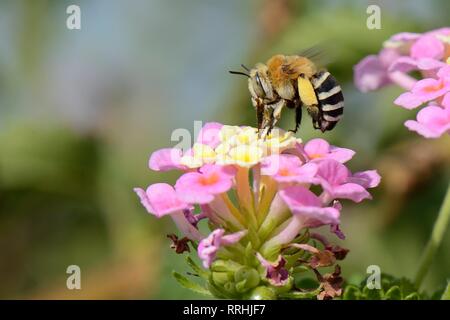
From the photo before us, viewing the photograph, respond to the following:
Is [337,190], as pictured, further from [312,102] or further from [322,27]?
[322,27]

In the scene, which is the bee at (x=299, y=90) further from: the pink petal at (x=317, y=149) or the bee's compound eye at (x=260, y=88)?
the pink petal at (x=317, y=149)

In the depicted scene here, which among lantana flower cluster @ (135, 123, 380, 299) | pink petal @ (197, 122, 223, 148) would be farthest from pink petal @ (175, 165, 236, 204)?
pink petal @ (197, 122, 223, 148)

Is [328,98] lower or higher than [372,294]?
higher

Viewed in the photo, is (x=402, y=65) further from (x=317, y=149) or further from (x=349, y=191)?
(x=349, y=191)

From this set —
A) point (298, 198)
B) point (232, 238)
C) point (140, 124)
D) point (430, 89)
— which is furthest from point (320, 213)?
point (140, 124)

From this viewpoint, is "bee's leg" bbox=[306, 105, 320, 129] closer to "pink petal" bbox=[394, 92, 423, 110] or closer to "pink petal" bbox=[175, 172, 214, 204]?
"pink petal" bbox=[394, 92, 423, 110]

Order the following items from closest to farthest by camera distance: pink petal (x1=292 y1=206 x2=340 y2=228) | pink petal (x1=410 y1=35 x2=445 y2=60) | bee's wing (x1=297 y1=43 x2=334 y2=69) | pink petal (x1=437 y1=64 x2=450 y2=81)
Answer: pink petal (x1=292 y1=206 x2=340 y2=228) < pink petal (x1=437 y1=64 x2=450 y2=81) < pink petal (x1=410 y1=35 x2=445 y2=60) < bee's wing (x1=297 y1=43 x2=334 y2=69)
